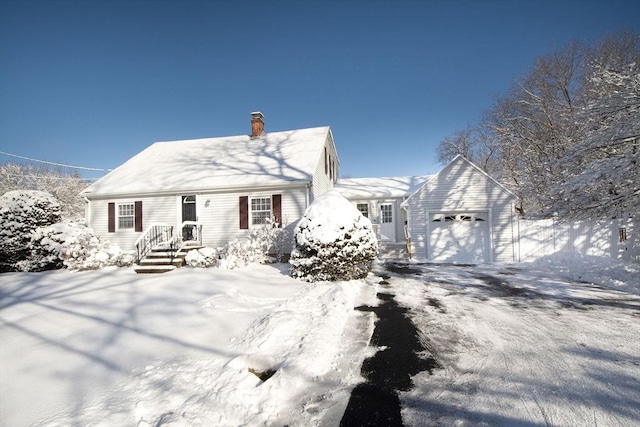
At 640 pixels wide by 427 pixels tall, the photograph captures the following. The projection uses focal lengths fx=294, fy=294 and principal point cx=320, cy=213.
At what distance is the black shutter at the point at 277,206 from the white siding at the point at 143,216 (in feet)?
15.8

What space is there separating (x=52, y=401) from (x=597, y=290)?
10.1m

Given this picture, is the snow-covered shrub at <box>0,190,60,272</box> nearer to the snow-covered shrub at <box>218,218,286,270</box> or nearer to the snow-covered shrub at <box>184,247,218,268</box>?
the snow-covered shrub at <box>184,247,218,268</box>

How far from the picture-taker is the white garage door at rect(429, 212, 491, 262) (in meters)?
13.2

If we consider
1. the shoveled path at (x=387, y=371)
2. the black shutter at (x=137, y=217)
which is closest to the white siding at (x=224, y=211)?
the black shutter at (x=137, y=217)

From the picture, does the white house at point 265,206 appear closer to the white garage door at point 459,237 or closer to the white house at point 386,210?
the white garage door at point 459,237

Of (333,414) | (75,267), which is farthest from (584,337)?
(75,267)

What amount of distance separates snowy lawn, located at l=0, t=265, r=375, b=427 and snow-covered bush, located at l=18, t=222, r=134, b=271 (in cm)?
383

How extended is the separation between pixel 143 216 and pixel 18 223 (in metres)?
4.15

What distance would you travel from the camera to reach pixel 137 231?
1393 cm

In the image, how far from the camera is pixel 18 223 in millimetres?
A: 10781

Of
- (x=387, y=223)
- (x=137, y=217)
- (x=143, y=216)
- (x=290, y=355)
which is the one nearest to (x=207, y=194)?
(x=143, y=216)

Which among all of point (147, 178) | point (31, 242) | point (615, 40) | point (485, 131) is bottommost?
point (31, 242)

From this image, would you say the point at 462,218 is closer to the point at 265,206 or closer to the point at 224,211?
the point at 265,206

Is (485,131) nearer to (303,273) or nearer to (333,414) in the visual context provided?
(303,273)
